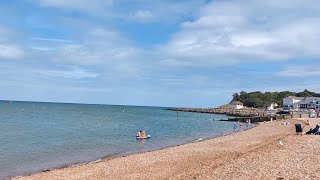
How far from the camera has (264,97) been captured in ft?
527

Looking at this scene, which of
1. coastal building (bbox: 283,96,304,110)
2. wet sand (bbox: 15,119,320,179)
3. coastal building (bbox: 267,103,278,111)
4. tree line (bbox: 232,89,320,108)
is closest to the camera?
wet sand (bbox: 15,119,320,179)

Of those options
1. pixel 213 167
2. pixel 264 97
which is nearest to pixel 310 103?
pixel 264 97

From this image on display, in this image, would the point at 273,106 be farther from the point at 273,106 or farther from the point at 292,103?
the point at 292,103

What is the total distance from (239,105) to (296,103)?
2344 cm

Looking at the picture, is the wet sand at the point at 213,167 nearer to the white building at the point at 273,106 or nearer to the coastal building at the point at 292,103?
the coastal building at the point at 292,103

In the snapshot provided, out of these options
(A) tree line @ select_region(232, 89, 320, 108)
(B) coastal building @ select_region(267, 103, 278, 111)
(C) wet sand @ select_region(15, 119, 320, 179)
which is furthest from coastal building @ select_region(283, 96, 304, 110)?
(C) wet sand @ select_region(15, 119, 320, 179)

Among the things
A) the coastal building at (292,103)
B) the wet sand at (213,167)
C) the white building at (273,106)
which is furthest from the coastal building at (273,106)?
the wet sand at (213,167)

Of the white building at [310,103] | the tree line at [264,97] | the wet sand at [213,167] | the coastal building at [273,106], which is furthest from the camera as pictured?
the tree line at [264,97]

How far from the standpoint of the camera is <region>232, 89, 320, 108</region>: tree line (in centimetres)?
15600

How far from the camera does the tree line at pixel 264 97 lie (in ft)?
512

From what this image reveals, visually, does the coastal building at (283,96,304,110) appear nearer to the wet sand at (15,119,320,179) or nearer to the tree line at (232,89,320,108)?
the tree line at (232,89,320,108)

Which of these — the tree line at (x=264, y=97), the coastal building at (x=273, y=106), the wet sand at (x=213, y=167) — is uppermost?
the tree line at (x=264, y=97)

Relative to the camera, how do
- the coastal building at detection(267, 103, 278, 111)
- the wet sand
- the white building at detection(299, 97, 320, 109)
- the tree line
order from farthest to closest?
the tree line < the coastal building at detection(267, 103, 278, 111) < the white building at detection(299, 97, 320, 109) < the wet sand

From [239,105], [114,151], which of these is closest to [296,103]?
[239,105]
